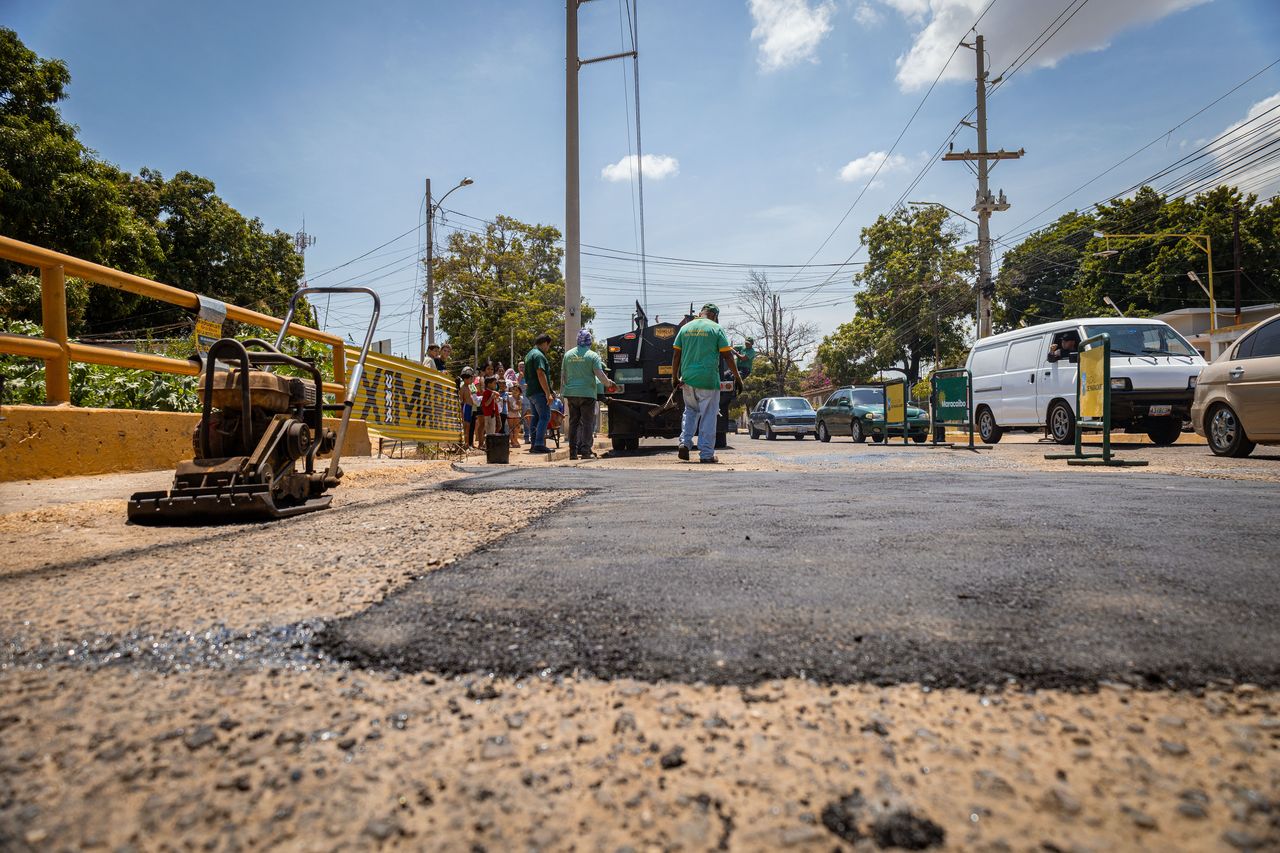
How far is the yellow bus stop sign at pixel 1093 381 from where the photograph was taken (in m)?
7.07

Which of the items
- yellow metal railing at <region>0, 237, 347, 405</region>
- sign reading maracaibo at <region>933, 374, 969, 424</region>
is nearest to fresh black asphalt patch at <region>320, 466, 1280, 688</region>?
yellow metal railing at <region>0, 237, 347, 405</region>

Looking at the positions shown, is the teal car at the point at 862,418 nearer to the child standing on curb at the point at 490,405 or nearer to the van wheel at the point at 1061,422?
the van wheel at the point at 1061,422

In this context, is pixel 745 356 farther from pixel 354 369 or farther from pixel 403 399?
pixel 354 369

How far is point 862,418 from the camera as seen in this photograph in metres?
16.8

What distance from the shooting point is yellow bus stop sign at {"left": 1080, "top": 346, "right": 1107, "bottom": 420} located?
7070 millimetres

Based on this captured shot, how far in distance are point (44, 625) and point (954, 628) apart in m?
2.12

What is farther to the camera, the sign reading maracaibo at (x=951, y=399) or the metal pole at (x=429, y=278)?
the metal pole at (x=429, y=278)

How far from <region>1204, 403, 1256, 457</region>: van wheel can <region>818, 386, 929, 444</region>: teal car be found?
6093 millimetres

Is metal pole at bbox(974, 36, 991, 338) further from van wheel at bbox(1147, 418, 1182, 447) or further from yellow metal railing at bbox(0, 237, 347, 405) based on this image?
yellow metal railing at bbox(0, 237, 347, 405)

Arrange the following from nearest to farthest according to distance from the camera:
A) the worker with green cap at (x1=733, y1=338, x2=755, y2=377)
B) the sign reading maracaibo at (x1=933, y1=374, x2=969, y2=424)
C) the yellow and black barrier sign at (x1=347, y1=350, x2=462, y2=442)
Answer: the yellow and black barrier sign at (x1=347, y1=350, x2=462, y2=442)
the sign reading maracaibo at (x1=933, y1=374, x2=969, y2=424)
the worker with green cap at (x1=733, y1=338, x2=755, y2=377)

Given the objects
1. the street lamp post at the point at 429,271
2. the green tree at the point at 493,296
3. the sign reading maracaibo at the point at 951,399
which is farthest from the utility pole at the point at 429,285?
the sign reading maracaibo at the point at 951,399

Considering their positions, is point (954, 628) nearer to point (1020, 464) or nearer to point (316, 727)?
point (316, 727)

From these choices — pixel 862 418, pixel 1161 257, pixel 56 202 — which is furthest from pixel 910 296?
pixel 56 202

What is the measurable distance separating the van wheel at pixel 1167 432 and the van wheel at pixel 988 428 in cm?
263
